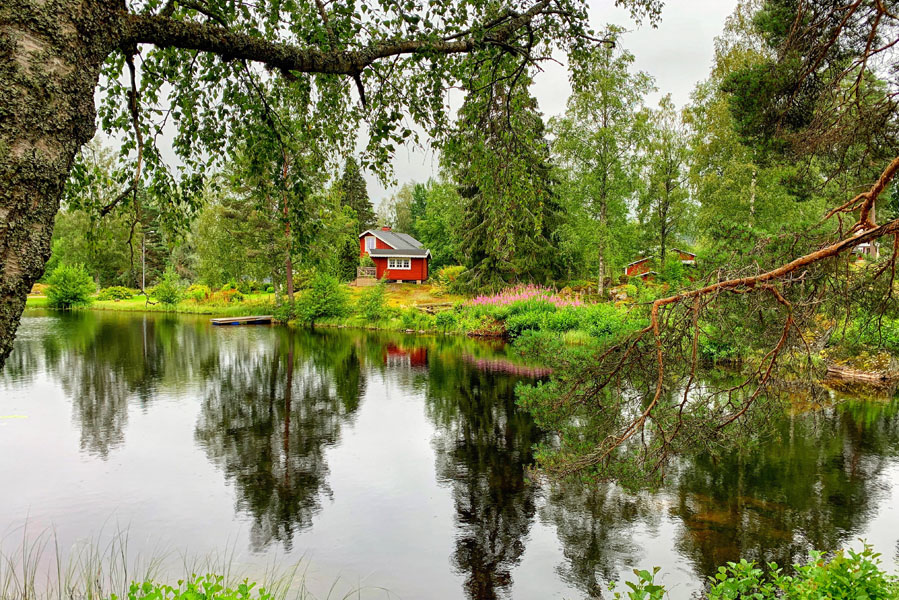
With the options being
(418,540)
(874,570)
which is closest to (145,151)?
(418,540)

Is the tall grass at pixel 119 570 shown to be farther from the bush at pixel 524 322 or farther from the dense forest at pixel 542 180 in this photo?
the bush at pixel 524 322

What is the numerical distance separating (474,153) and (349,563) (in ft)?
14.4

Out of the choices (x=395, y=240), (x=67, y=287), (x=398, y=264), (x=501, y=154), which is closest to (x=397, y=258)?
(x=398, y=264)

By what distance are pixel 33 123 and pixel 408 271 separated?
43.1 meters

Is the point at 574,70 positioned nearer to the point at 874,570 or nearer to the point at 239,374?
the point at 874,570

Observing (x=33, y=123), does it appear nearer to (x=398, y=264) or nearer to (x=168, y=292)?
(x=168, y=292)

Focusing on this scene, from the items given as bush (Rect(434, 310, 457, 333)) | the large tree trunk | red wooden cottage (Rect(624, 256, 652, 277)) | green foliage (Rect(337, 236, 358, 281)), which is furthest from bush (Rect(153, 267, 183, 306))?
the large tree trunk

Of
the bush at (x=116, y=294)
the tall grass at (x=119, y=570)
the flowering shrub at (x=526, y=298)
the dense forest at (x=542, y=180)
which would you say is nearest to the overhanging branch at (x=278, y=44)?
the dense forest at (x=542, y=180)

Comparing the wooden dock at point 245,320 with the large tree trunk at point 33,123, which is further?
the wooden dock at point 245,320

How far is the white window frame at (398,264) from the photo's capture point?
4478 centimetres

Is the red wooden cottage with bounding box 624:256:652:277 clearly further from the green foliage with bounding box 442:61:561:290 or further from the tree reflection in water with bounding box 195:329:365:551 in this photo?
the green foliage with bounding box 442:61:561:290

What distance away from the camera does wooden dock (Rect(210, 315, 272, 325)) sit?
98.4ft

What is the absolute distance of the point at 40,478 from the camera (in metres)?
7.86

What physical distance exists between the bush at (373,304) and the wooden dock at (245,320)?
5.99m
